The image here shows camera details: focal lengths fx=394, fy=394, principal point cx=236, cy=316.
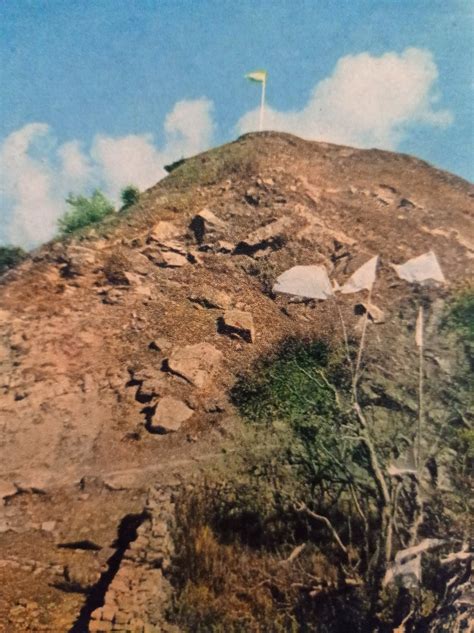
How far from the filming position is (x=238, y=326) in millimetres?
8797

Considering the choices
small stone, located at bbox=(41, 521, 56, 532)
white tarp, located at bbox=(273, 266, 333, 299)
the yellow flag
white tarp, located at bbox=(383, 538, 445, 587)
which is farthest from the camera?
the yellow flag

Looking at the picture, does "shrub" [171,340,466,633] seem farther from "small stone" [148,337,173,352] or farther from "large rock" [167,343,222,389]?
"small stone" [148,337,173,352]

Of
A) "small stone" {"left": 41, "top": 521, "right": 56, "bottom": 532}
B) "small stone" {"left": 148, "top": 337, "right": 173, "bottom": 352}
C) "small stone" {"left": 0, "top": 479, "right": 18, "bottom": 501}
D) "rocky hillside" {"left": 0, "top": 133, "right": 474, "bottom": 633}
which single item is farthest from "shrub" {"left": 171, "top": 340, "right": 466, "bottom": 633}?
"small stone" {"left": 0, "top": 479, "right": 18, "bottom": 501}

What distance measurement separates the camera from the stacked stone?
3.65 meters

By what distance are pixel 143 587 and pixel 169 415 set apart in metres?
3.07

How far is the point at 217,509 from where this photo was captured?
17.0 ft

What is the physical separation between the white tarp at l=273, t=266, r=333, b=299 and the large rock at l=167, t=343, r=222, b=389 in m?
3.86

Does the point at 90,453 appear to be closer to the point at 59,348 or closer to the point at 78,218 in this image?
the point at 59,348

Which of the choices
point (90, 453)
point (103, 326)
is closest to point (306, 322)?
point (103, 326)

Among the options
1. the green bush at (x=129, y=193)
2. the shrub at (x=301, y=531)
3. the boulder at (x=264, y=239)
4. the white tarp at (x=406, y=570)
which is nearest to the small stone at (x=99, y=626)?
the shrub at (x=301, y=531)

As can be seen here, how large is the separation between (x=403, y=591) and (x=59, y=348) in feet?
23.3

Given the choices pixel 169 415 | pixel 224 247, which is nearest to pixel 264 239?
pixel 224 247

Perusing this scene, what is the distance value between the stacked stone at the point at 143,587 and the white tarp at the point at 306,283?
3244 millimetres

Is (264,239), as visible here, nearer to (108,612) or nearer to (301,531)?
(301,531)
